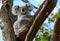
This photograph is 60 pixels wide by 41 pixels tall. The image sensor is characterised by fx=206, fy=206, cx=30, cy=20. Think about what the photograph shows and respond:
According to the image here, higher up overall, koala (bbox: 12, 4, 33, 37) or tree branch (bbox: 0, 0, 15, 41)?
tree branch (bbox: 0, 0, 15, 41)

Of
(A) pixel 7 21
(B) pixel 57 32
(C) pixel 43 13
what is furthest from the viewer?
(A) pixel 7 21

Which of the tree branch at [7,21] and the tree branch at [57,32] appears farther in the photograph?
the tree branch at [7,21]

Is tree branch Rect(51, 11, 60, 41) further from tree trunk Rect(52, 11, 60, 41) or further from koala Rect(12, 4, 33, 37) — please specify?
koala Rect(12, 4, 33, 37)

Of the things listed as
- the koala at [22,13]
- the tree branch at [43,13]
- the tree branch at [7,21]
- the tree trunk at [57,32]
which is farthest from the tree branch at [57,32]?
the koala at [22,13]

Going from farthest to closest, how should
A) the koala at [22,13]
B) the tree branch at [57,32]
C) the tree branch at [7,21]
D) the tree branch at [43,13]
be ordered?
the koala at [22,13] < the tree branch at [7,21] < the tree branch at [43,13] < the tree branch at [57,32]

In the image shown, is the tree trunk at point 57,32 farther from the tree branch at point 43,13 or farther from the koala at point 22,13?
the koala at point 22,13

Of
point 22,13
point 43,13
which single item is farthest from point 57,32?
point 22,13

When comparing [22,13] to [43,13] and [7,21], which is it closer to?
[7,21]

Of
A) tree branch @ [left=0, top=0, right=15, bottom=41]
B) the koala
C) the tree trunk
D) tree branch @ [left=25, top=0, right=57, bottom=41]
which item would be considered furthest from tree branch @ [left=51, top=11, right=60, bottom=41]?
the koala

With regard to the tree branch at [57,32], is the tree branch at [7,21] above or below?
below

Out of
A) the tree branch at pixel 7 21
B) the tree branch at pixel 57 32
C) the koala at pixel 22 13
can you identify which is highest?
the tree branch at pixel 57 32

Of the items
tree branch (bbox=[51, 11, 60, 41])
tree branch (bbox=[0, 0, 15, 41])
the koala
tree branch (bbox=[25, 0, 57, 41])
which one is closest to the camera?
tree branch (bbox=[51, 11, 60, 41])

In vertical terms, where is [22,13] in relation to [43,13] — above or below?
below

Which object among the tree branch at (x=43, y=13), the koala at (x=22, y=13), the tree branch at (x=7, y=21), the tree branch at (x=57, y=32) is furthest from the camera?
the koala at (x=22, y=13)
